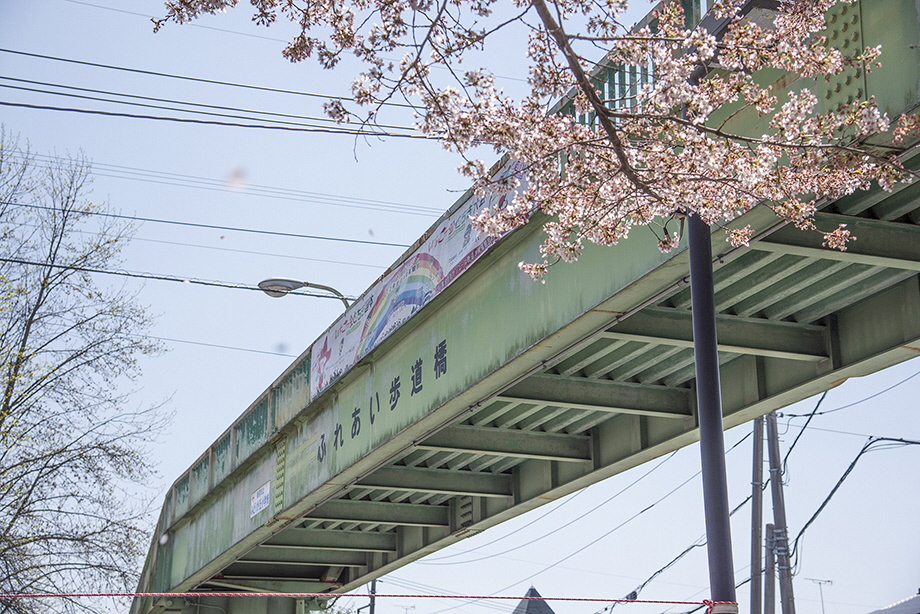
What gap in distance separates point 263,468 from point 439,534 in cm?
333

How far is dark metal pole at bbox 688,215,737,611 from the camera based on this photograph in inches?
283

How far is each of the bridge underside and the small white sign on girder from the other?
0.51 metres

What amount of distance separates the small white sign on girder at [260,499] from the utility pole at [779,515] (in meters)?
13.0

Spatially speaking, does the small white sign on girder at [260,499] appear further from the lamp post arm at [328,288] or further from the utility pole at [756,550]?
the utility pole at [756,550]

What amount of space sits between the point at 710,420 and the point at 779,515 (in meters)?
19.3

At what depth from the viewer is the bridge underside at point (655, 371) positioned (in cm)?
897

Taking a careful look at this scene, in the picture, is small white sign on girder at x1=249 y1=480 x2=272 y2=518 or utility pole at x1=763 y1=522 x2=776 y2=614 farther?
utility pole at x1=763 y1=522 x2=776 y2=614

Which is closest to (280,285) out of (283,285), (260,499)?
(283,285)

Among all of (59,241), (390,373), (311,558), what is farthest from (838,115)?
(59,241)

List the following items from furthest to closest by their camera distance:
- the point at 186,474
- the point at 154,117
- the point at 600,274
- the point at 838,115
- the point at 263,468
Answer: the point at 186,474
the point at 263,468
the point at 154,117
the point at 600,274
the point at 838,115

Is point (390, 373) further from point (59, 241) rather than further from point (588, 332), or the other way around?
point (59, 241)

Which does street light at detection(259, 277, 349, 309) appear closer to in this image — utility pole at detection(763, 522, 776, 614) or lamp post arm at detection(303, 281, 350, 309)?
lamp post arm at detection(303, 281, 350, 309)

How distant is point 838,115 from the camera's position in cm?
661

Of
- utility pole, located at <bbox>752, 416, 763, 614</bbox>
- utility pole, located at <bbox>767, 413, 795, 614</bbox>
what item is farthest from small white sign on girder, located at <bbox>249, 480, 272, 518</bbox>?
utility pole, located at <bbox>767, 413, 795, 614</bbox>
